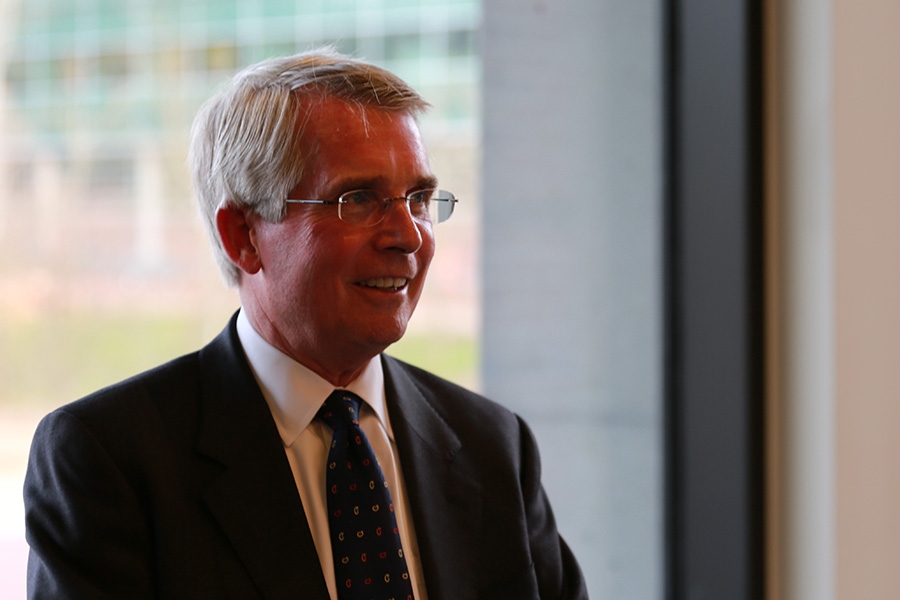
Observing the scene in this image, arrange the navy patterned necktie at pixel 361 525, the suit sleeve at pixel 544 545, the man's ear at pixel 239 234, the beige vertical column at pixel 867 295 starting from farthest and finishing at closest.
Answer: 1. the beige vertical column at pixel 867 295
2. the suit sleeve at pixel 544 545
3. the man's ear at pixel 239 234
4. the navy patterned necktie at pixel 361 525

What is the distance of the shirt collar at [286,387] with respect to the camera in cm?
140

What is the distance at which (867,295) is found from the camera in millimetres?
1798

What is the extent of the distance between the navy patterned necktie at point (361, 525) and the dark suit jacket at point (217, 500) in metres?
0.05

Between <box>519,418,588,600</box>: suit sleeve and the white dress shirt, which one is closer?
the white dress shirt

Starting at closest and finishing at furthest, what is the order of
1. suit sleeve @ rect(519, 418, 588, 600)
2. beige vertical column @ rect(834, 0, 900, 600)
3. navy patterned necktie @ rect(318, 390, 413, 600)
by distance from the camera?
navy patterned necktie @ rect(318, 390, 413, 600) → suit sleeve @ rect(519, 418, 588, 600) → beige vertical column @ rect(834, 0, 900, 600)

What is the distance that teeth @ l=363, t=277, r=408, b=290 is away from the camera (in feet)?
4.48

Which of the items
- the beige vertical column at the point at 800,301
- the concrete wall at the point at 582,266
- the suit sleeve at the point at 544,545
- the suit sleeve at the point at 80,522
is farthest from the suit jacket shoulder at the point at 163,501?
the beige vertical column at the point at 800,301

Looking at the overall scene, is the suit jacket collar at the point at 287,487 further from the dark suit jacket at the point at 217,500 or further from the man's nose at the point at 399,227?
the man's nose at the point at 399,227

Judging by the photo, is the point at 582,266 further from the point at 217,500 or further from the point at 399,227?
the point at 217,500

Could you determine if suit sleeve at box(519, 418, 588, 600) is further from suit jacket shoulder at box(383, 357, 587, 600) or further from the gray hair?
the gray hair

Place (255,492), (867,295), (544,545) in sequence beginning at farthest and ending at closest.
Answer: (867,295) < (544,545) < (255,492)

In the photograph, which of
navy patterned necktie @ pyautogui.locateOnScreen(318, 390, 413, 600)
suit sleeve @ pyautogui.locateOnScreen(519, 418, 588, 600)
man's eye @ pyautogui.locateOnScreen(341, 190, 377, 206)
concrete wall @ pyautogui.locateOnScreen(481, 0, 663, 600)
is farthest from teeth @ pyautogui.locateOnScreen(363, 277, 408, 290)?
concrete wall @ pyautogui.locateOnScreen(481, 0, 663, 600)

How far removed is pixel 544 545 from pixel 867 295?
0.87m

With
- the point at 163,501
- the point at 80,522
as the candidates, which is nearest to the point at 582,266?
the point at 163,501
